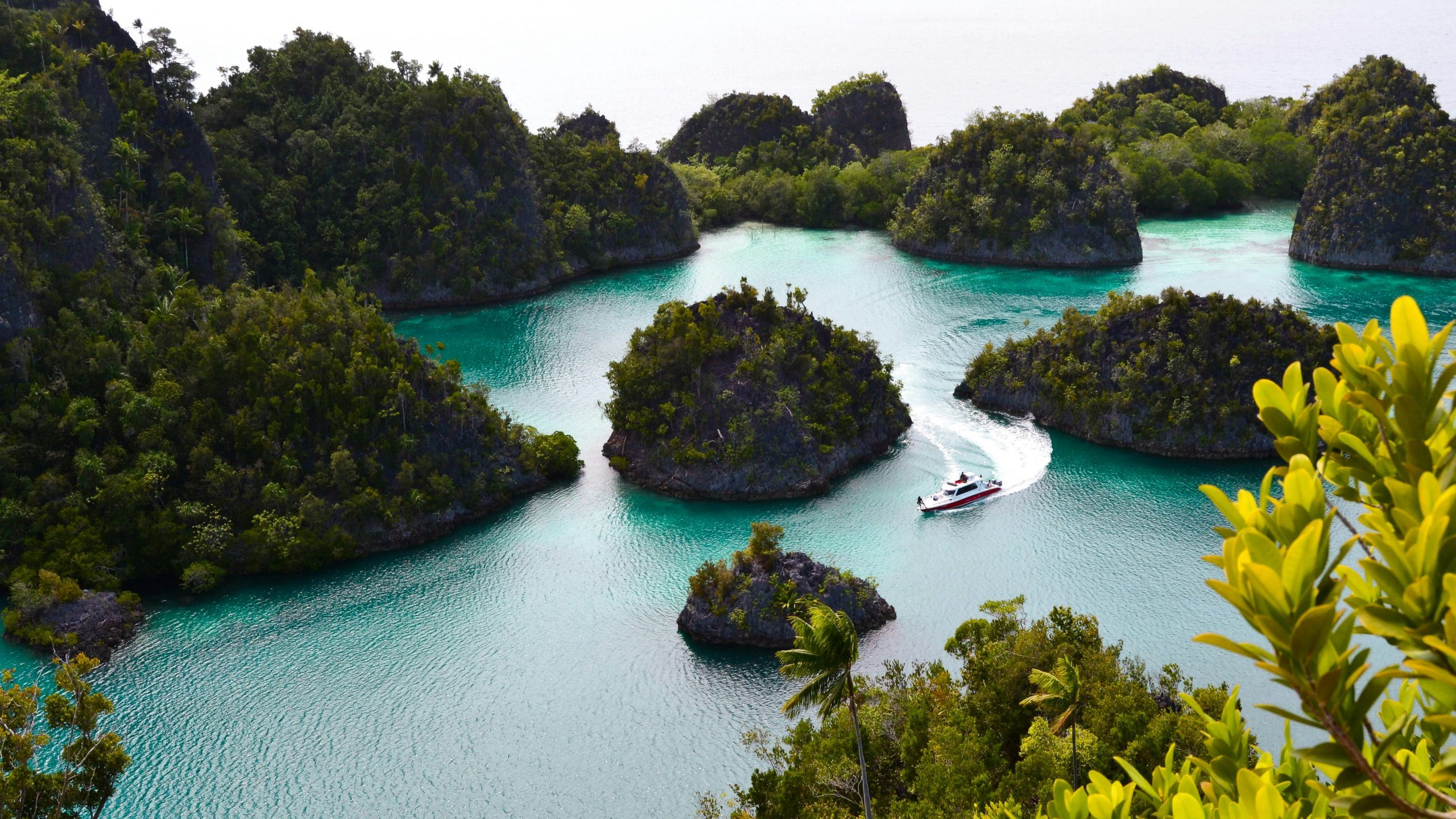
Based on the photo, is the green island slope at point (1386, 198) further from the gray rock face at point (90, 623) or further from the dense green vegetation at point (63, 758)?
the dense green vegetation at point (63, 758)

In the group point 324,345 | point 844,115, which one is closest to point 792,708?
point 324,345

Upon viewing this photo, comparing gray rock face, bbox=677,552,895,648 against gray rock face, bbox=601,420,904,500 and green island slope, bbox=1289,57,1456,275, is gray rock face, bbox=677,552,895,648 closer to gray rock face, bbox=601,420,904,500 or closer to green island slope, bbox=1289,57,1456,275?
gray rock face, bbox=601,420,904,500

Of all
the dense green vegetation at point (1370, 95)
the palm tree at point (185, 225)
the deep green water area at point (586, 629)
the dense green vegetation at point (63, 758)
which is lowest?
the deep green water area at point (586, 629)

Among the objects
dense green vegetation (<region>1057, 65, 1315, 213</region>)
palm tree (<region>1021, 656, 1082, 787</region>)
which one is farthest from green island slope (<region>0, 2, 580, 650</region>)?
dense green vegetation (<region>1057, 65, 1315, 213</region>)

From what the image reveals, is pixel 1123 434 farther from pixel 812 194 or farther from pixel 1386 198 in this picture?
pixel 812 194

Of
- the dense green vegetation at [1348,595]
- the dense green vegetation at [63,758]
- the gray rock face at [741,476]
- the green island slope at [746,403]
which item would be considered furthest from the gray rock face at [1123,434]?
the dense green vegetation at [1348,595]
